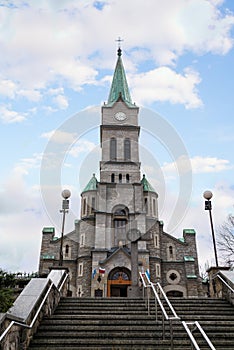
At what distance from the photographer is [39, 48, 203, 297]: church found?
29.3 meters

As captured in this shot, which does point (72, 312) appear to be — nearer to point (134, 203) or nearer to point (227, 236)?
point (227, 236)

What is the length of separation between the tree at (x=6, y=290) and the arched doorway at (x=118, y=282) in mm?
22763

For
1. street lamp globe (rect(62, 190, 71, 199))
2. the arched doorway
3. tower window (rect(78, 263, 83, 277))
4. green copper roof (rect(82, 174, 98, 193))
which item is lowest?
the arched doorway

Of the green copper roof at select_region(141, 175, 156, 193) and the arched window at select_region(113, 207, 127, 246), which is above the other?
the green copper roof at select_region(141, 175, 156, 193)

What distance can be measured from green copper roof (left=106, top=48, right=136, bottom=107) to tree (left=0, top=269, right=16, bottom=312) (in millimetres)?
34641

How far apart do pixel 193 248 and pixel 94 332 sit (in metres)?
28.0

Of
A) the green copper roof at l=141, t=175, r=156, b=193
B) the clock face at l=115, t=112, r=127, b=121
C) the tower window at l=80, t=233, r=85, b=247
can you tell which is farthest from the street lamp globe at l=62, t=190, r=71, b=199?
the clock face at l=115, t=112, r=127, b=121

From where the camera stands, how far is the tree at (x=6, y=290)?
6.37 meters

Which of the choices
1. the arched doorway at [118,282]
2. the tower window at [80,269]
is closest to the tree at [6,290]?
the arched doorway at [118,282]

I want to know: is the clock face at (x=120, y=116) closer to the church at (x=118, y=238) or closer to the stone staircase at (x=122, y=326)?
the church at (x=118, y=238)

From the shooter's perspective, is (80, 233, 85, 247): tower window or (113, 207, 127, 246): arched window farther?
(80, 233, 85, 247): tower window

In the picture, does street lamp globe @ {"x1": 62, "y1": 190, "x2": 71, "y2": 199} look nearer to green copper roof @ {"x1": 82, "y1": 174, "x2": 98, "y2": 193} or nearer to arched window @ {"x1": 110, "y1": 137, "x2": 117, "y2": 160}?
green copper roof @ {"x1": 82, "y1": 174, "x2": 98, "y2": 193}

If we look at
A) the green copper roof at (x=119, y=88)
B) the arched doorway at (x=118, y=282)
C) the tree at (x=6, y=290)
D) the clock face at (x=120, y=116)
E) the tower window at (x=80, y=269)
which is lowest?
the tree at (x=6, y=290)

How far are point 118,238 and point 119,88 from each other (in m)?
20.2
